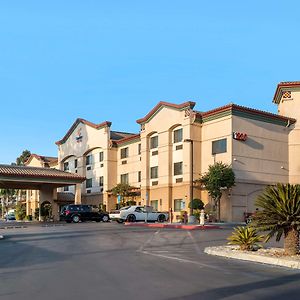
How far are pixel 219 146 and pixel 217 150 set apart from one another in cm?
48

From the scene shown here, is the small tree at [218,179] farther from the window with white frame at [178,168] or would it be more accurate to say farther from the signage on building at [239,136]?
the window with white frame at [178,168]

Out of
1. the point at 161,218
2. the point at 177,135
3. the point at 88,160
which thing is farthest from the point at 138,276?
the point at 88,160

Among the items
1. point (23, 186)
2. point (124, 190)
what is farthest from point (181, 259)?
point (23, 186)

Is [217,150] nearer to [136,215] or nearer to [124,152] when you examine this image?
[136,215]

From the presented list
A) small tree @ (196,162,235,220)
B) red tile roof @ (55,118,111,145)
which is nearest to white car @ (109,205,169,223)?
small tree @ (196,162,235,220)

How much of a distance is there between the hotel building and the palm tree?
2539 cm

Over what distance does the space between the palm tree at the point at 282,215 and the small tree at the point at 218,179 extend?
89.5 ft

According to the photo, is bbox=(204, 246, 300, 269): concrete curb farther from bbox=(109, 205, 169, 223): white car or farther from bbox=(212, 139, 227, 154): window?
bbox=(212, 139, 227, 154): window

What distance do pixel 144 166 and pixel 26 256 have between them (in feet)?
131

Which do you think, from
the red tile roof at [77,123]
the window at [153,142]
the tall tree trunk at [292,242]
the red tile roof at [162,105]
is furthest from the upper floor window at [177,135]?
the tall tree trunk at [292,242]

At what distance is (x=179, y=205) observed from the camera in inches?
1981

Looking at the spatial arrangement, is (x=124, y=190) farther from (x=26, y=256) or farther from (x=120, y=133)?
(x=26, y=256)

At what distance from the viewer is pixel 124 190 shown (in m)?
57.6

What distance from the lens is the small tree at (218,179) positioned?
42656 millimetres
